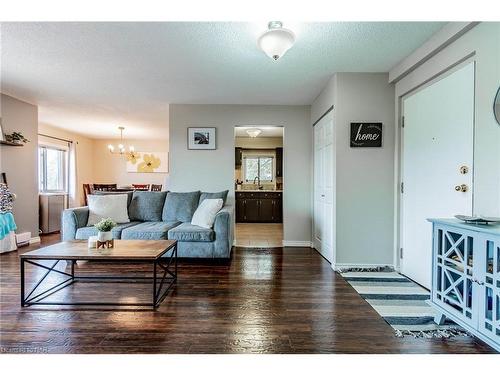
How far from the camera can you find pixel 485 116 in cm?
206

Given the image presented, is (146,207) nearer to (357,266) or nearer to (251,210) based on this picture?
(357,266)

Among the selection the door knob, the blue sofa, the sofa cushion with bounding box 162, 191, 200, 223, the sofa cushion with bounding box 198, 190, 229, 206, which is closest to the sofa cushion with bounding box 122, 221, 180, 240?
the blue sofa

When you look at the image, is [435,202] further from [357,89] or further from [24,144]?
[24,144]

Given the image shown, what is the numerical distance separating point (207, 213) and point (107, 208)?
1.52m

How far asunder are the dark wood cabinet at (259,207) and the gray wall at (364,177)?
418cm

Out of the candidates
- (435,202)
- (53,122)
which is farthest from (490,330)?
(53,122)

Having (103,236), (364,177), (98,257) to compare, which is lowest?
(98,257)

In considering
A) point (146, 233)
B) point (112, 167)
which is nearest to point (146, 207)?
point (146, 233)

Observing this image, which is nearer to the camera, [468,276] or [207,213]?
[468,276]

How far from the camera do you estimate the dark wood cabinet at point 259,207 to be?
7637 mm

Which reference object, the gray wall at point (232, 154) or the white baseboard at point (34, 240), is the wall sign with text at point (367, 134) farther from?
the white baseboard at point (34, 240)

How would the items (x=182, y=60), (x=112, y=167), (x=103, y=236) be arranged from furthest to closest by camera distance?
(x=112, y=167) < (x=182, y=60) < (x=103, y=236)

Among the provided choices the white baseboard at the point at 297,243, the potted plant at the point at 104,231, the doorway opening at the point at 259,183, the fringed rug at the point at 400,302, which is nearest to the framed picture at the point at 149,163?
the doorway opening at the point at 259,183
